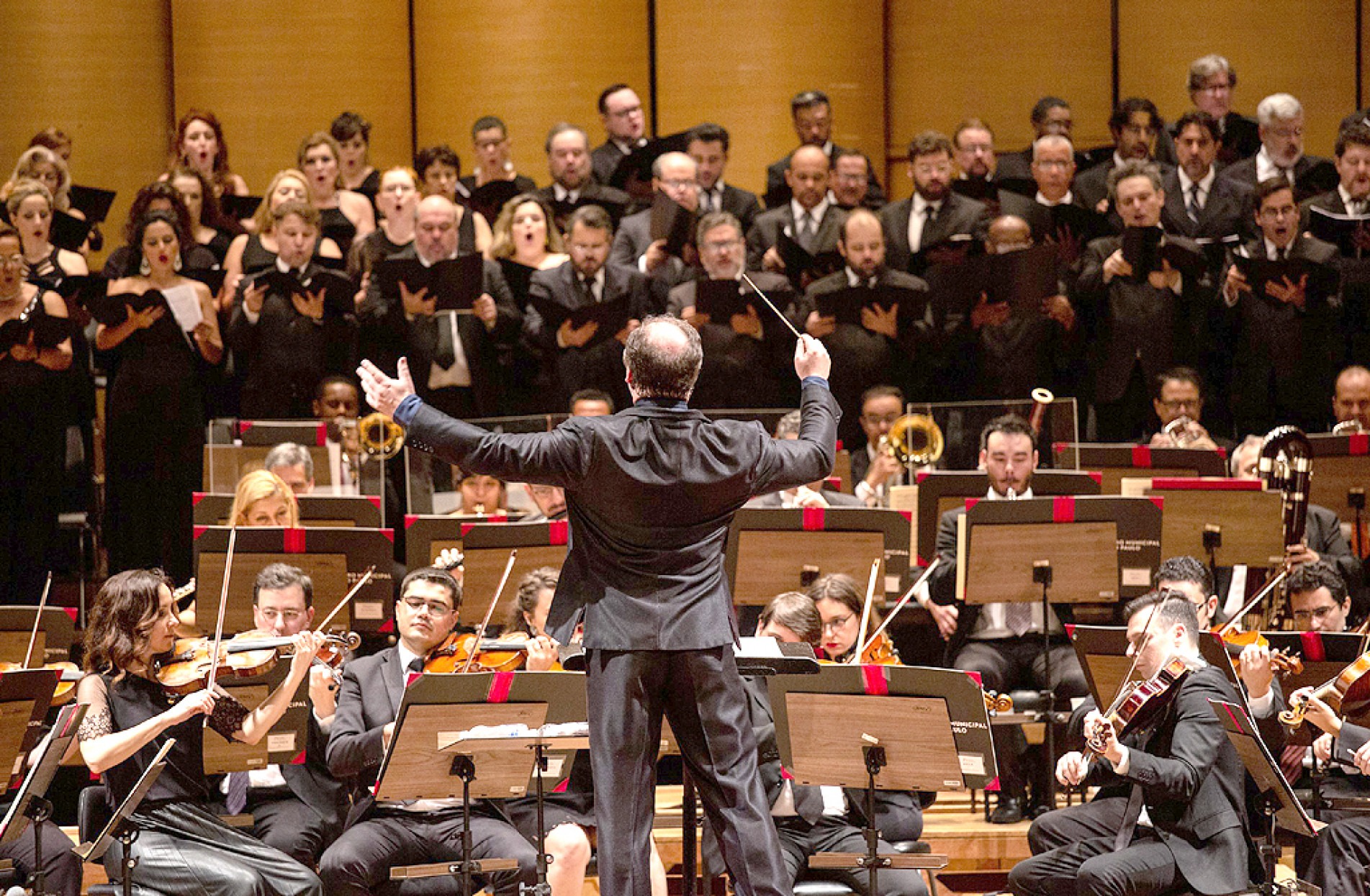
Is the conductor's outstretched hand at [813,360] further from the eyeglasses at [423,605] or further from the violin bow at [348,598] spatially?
the violin bow at [348,598]

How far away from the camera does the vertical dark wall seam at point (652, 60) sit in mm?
9820

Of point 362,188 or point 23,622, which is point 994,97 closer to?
point 362,188

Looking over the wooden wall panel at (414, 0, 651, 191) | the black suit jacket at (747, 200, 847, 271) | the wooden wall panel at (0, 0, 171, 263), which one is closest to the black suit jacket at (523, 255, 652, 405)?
the black suit jacket at (747, 200, 847, 271)

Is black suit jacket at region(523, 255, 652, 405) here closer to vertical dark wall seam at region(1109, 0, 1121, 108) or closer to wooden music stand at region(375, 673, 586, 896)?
wooden music stand at region(375, 673, 586, 896)

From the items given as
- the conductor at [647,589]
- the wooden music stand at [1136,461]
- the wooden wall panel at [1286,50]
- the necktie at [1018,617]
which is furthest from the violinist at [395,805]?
the wooden wall panel at [1286,50]

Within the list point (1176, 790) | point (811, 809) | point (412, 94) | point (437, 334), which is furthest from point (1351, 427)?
point (412, 94)

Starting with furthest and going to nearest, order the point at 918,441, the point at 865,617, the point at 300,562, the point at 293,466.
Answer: the point at 918,441 < the point at 293,466 < the point at 300,562 < the point at 865,617

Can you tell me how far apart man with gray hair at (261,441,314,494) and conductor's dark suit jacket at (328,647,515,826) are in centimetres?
168

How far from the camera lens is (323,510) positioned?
6.06 m

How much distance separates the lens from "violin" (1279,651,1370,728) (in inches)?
180

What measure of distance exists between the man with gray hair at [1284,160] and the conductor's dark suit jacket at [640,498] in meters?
5.01

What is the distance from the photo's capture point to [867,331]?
7047 mm

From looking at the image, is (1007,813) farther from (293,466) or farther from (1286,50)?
(1286,50)

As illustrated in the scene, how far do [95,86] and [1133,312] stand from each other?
18.3ft
